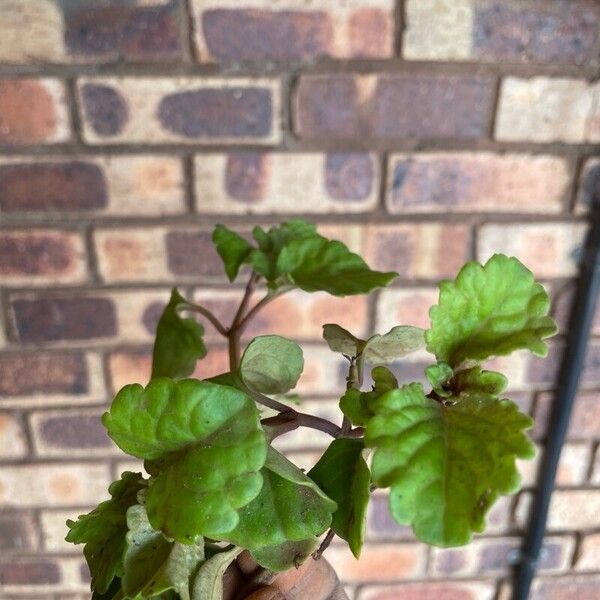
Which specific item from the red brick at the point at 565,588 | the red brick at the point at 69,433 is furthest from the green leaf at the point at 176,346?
the red brick at the point at 565,588

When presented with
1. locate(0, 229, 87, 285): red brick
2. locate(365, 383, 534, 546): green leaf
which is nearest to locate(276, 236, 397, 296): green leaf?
locate(365, 383, 534, 546): green leaf

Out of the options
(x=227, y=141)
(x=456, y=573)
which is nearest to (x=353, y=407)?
(x=227, y=141)

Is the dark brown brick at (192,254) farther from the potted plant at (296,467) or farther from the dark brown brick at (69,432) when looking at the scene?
the potted plant at (296,467)

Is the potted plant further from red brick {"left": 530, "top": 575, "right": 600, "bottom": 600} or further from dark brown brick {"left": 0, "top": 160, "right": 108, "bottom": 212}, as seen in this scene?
red brick {"left": 530, "top": 575, "right": 600, "bottom": 600}

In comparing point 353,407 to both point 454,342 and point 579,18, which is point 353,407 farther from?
point 579,18

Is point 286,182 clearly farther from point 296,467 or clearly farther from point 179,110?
point 296,467
